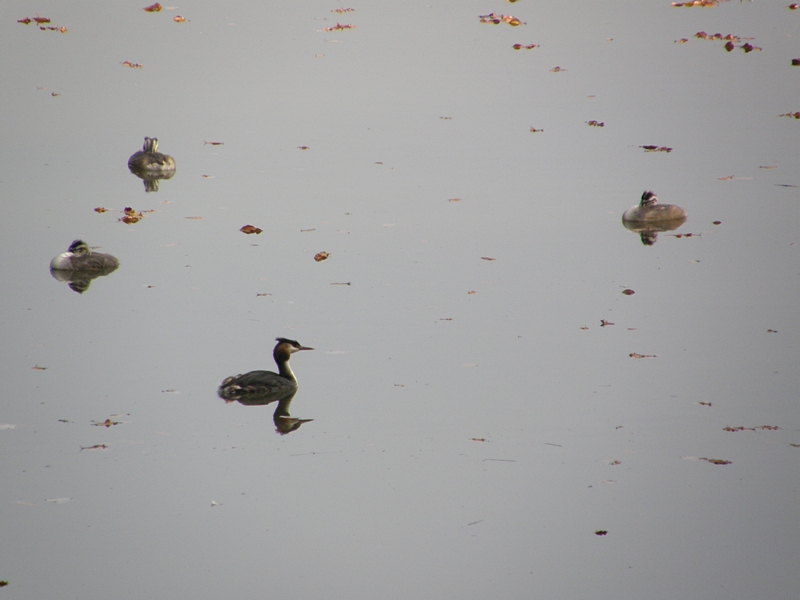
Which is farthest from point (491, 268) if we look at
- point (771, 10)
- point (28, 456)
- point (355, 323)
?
point (771, 10)

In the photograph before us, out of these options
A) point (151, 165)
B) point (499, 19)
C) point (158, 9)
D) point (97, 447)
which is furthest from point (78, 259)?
point (499, 19)

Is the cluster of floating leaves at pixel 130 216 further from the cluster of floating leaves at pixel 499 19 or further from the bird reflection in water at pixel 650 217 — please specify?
the cluster of floating leaves at pixel 499 19

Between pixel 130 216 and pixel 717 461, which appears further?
pixel 130 216

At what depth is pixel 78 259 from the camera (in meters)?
13.1

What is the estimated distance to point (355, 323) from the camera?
11336 mm

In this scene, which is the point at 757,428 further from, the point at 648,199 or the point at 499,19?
the point at 499,19

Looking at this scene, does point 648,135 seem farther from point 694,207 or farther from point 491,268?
point 491,268

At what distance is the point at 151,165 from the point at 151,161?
0.07 metres

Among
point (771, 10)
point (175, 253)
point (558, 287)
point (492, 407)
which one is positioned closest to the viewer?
point (492, 407)

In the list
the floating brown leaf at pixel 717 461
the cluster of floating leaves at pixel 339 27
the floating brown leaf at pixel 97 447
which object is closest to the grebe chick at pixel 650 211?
the floating brown leaf at pixel 717 461

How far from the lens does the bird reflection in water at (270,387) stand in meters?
9.91

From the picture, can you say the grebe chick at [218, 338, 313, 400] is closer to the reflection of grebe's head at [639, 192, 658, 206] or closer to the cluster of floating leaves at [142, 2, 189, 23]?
the reflection of grebe's head at [639, 192, 658, 206]

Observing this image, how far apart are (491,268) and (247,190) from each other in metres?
4.99

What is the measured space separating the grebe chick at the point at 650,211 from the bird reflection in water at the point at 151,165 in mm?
7796
